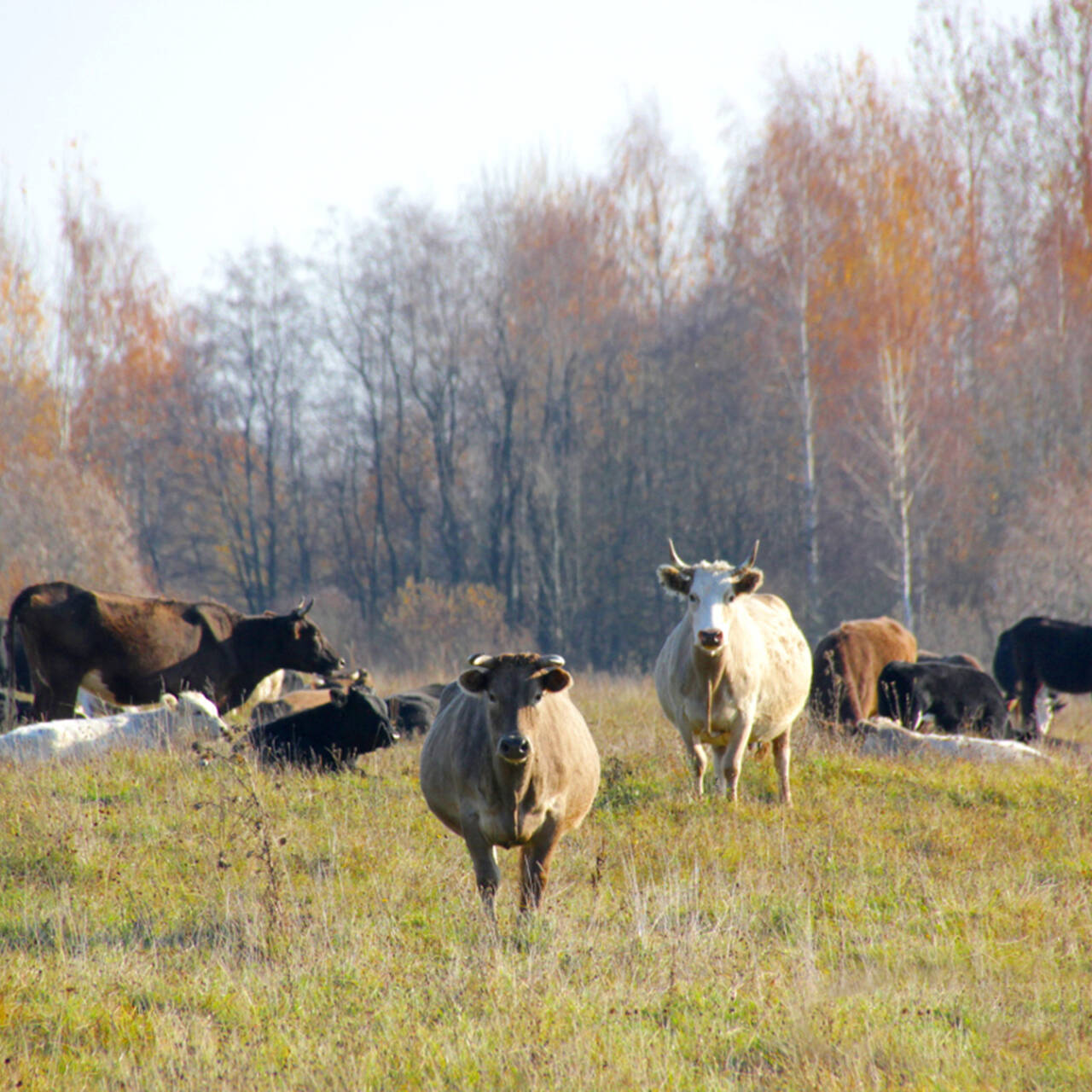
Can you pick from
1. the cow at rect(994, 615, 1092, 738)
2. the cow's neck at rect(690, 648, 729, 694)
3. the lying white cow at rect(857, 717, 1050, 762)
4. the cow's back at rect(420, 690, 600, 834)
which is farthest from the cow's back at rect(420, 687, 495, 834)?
the cow at rect(994, 615, 1092, 738)

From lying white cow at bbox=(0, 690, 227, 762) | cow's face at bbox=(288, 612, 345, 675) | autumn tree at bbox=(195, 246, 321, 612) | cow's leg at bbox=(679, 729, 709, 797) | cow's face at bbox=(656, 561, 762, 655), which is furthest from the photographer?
autumn tree at bbox=(195, 246, 321, 612)

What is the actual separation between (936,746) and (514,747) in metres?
7.07

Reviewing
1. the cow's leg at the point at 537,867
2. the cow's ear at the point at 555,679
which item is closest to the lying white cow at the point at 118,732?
the cow's leg at the point at 537,867

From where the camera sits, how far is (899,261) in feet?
100

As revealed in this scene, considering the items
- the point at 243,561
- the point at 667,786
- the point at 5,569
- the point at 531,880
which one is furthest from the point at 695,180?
the point at 531,880

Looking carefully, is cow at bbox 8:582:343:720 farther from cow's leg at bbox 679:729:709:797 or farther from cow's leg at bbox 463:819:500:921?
cow's leg at bbox 463:819:500:921

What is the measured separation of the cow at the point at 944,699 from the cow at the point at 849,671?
0.22 m

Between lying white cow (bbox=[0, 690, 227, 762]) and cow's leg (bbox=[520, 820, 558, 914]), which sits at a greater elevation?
cow's leg (bbox=[520, 820, 558, 914])

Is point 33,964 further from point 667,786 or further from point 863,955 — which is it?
point 667,786

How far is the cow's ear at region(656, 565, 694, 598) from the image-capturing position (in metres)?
9.61

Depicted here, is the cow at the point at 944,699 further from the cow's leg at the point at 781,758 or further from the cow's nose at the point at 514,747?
the cow's nose at the point at 514,747

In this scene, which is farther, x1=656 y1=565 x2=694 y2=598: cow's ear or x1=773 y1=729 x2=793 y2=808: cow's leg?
x1=773 y1=729 x2=793 y2=808: cow's leg

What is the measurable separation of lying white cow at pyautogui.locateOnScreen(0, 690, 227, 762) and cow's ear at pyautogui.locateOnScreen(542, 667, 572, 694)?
5.84 m

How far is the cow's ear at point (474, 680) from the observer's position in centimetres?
603
